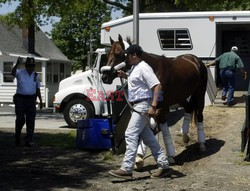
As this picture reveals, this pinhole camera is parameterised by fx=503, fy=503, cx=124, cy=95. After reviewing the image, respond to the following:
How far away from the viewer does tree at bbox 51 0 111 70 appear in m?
58.2

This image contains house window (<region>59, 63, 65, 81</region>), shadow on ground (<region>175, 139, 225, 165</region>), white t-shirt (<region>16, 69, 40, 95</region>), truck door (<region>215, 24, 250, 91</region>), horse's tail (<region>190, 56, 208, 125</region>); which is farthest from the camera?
house window (<region>59, 63, 65, 81</region>)

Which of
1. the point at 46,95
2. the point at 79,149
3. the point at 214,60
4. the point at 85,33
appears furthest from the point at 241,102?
the point at 85,33

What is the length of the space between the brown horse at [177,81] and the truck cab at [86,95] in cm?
493

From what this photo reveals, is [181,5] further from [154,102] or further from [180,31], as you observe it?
[154,102]

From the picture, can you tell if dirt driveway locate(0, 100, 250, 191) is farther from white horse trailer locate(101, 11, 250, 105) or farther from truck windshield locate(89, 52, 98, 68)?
white horse trailer locate(101, 11, 250, 105)

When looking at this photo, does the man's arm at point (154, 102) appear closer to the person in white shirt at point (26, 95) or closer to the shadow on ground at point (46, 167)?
the shadow on ground at point (46, 167)

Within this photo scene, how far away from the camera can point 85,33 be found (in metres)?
58.5

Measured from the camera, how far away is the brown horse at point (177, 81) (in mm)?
8969

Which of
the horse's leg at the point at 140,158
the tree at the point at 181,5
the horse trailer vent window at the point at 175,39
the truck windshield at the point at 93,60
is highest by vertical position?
the tree at the point at 181,5

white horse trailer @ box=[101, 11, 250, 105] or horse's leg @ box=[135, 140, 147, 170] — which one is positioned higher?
white horse trailer @ box=[101, 11, 250, 105]

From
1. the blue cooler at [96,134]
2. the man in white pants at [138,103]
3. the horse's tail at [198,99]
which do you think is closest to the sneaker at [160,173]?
the man in white pants at [138,103]

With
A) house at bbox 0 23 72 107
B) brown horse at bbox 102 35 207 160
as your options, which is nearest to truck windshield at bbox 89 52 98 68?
brown horse at bbox 102 35 207 160

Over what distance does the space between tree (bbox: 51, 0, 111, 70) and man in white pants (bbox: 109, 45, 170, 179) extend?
4969 cm

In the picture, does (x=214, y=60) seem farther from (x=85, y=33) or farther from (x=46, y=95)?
(x=85, y=33)
